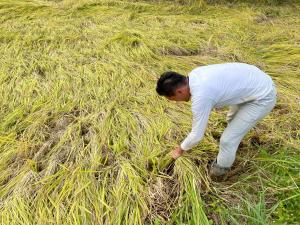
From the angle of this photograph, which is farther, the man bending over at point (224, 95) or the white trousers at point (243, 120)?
the white trousers at point (243, 120)

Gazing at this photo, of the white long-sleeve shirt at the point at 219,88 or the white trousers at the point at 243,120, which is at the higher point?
the white long-sleeve shirt at the point at 219,88

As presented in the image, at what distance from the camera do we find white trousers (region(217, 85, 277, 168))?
7.61ft

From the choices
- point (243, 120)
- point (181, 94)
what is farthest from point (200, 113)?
point (243, 120)

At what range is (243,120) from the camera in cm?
234

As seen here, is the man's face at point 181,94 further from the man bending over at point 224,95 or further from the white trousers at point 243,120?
the white trousers at point 243,120

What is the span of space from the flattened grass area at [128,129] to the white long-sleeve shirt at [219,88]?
47 centimetres

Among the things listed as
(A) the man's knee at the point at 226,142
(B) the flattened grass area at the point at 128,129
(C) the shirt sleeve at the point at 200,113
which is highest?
(C) the shirt sleeve at the point at 200,113

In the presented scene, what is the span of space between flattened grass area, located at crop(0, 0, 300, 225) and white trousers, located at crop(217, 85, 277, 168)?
28 cm

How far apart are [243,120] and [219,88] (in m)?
0.32

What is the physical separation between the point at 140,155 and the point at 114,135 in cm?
32

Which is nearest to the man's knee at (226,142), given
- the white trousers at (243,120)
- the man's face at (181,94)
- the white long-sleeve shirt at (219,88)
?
the white trousers at (243,120)

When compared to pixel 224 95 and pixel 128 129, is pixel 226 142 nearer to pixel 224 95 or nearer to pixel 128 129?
pixel 224 95

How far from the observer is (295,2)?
6.55 meters

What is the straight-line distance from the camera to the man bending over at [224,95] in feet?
6.91
